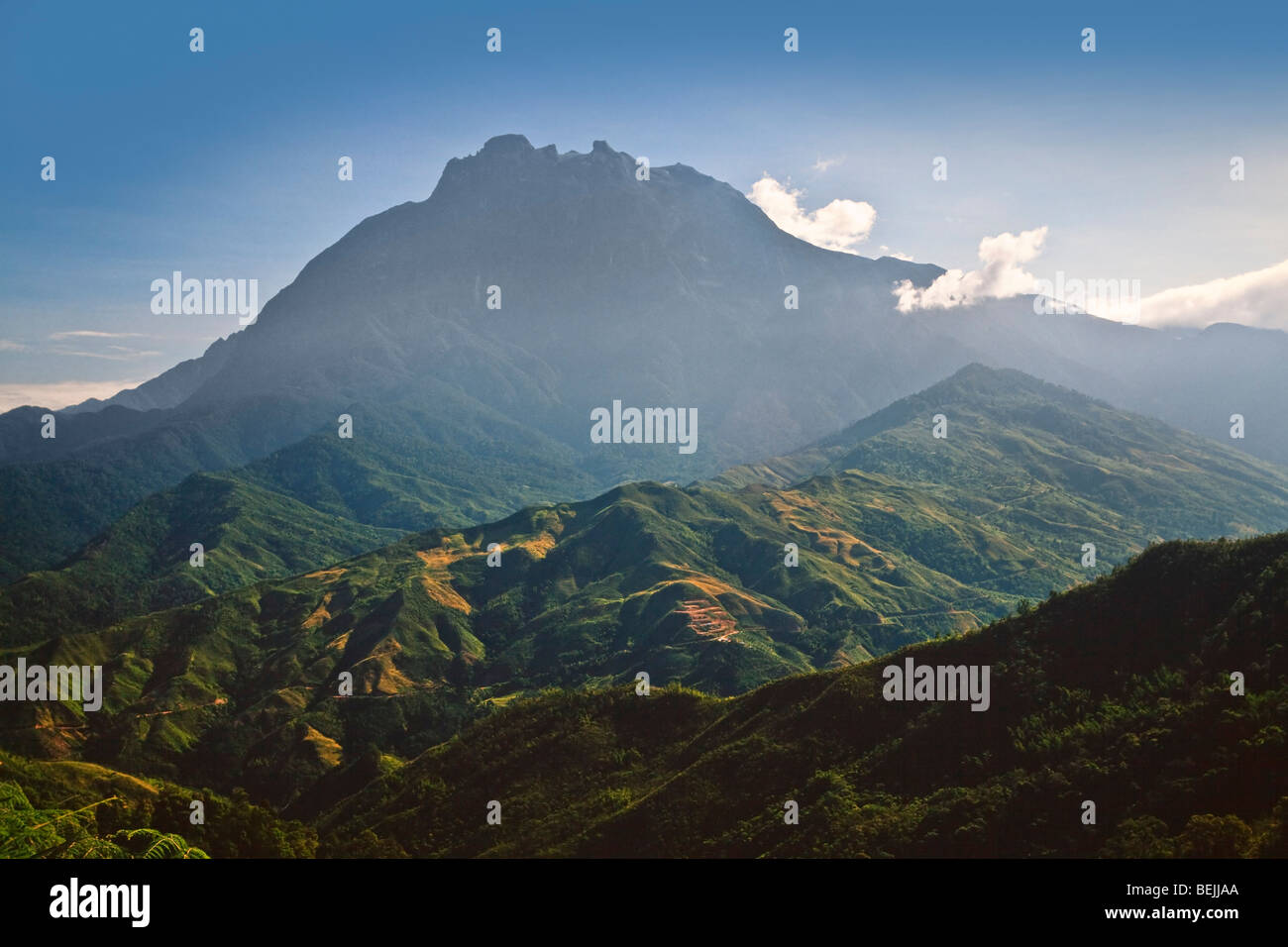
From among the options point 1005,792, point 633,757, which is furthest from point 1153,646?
point 633,757

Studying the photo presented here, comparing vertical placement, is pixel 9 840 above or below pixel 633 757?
above

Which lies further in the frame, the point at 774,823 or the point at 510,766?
the point at 510,766

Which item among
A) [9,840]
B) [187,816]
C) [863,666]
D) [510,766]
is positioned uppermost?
[9,840]
